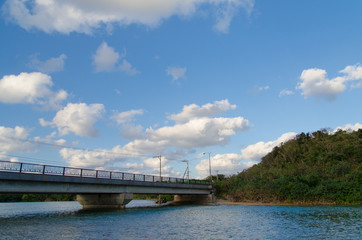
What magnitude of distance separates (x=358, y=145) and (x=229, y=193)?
118 ft

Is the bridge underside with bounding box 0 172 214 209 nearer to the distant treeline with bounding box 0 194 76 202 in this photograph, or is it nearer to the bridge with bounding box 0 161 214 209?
the bridge with bounding box 0 161 214 209

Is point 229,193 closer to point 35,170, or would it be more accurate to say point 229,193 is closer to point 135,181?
point 135,181

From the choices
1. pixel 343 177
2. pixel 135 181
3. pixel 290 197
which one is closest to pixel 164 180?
pixel 135 181

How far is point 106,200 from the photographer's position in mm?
53000

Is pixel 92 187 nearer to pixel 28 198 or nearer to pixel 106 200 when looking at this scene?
pixel 106 200

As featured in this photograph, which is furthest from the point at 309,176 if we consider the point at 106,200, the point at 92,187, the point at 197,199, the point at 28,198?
the point at 28,198

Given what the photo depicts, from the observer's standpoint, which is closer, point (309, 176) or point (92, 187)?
point (92, 187)

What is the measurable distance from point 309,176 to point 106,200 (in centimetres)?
4425

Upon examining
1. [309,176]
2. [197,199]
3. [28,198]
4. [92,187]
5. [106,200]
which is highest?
[309,176]

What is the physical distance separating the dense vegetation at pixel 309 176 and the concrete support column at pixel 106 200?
32215 mm

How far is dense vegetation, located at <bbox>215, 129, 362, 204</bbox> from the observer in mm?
56000

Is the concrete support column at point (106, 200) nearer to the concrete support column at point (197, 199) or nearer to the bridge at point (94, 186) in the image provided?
the bridge at point (94, 186)

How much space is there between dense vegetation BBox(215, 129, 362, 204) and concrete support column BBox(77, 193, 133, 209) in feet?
106

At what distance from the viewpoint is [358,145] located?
236ft
